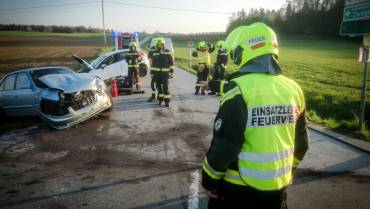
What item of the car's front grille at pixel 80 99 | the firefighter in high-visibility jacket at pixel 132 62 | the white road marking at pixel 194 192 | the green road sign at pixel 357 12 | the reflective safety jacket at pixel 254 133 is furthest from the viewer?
the firefighter in high-visibility jacket at pixel 132 62

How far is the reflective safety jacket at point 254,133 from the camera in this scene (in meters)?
2.12

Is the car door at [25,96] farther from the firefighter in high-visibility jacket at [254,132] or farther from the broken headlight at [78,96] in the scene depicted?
the firefighter in high-visibility jacket at [254,132]

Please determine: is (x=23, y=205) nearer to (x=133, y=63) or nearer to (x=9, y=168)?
(x=9, y=168)

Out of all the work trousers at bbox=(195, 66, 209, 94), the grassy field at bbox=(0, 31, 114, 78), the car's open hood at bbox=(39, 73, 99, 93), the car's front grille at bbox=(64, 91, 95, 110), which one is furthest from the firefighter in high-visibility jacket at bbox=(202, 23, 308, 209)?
the grassy field at bbox=(0, 31, 114, 78)

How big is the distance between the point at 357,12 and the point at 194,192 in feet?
19.0

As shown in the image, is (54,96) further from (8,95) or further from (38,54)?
(38,54)

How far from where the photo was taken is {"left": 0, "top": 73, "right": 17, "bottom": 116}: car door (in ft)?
30.1

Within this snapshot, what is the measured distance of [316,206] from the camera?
4.16 meters

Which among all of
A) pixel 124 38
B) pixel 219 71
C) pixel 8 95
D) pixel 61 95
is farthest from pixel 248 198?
pixel 124 38

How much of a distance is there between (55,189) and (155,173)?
5.13ft

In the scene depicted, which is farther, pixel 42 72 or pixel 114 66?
pixel 114 66

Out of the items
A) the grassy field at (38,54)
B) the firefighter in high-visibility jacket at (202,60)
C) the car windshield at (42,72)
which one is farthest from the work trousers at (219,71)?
the grassy field at (38,54)

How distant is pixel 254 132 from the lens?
7.07ft

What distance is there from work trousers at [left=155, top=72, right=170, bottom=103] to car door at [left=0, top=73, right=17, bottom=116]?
429cm
